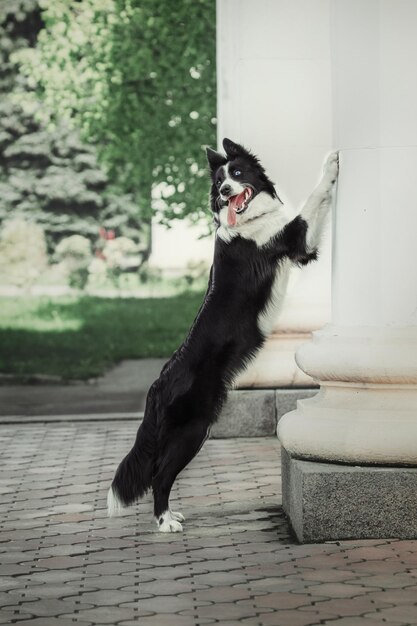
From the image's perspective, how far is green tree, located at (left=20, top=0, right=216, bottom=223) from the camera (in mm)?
20469

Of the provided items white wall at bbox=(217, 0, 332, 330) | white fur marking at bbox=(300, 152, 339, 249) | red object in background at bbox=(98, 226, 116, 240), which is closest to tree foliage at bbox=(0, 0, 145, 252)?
red object in background at bbox=(98, 226, 116, 240)

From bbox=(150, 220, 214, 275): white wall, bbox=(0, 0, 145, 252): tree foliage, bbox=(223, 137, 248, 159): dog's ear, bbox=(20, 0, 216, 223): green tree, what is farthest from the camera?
bbox=(150, 220, 214, 275): white wall

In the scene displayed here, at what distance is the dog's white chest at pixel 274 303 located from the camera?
6.61 metres

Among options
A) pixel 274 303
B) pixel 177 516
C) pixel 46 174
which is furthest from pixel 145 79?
pixel 46 174

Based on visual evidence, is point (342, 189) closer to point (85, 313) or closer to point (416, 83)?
point (416, 83)

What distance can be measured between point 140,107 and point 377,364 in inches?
637

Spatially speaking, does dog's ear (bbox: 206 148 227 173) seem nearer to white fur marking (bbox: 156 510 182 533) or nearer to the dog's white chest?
the dog's white chest

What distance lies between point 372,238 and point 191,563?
1692mm

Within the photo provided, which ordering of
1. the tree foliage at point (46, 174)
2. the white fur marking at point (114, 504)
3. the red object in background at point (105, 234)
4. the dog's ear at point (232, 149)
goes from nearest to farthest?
the white fur marking at point (114, 504), the dog's ear at point (232, 149), the red object in background at point (105, 234), the tree foliage at point (46, 174)

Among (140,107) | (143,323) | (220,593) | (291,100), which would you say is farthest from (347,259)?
(143,323)

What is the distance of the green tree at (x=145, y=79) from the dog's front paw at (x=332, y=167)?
1415 centimetres

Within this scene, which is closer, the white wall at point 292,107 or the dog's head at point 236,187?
the dog's head at point 236,187

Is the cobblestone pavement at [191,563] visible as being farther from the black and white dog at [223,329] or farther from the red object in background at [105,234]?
the red object in background at [105,234]

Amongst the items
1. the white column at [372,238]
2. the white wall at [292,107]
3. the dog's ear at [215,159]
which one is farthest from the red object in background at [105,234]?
the white column at [372,238]
